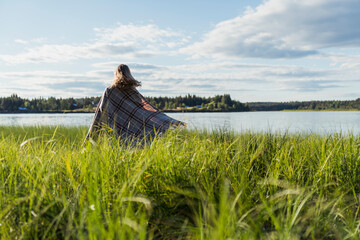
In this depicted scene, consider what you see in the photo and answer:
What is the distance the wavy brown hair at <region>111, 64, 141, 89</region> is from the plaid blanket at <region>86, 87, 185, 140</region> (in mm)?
133

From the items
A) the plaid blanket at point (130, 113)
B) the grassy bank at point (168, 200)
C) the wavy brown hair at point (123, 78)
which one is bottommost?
the grassy bank at point (168, 200)

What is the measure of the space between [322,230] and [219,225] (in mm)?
962

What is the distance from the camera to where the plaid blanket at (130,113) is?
211 inches

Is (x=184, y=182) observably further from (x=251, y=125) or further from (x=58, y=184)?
(x=251, y=125)

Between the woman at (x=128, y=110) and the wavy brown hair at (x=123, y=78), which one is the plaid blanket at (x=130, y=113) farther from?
the wavy brown hair at (x=123, y=78)

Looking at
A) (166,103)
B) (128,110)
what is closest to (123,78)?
(128,110)

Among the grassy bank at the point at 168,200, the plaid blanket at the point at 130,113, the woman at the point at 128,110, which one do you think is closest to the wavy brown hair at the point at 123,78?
the woman at the point at 128,110

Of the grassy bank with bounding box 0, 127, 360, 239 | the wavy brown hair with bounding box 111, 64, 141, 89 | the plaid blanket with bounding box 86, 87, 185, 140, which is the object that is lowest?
the grassy bank with bounding box 0, 127, 360, 239

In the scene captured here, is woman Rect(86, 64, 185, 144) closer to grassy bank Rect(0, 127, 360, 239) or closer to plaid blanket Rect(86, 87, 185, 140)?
plaid blanket Rect(86, 87, 185, 140)

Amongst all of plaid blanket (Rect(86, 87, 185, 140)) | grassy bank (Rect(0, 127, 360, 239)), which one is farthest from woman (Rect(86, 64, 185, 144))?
grassy bank (Rect(0, 127, 360, 239))

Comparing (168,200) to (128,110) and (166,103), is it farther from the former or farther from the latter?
(166,103)

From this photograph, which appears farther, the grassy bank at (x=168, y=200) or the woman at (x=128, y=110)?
the woman at (x=128, y=110)

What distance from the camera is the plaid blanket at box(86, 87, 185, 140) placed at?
17.5 feet

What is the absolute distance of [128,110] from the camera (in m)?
5.54
